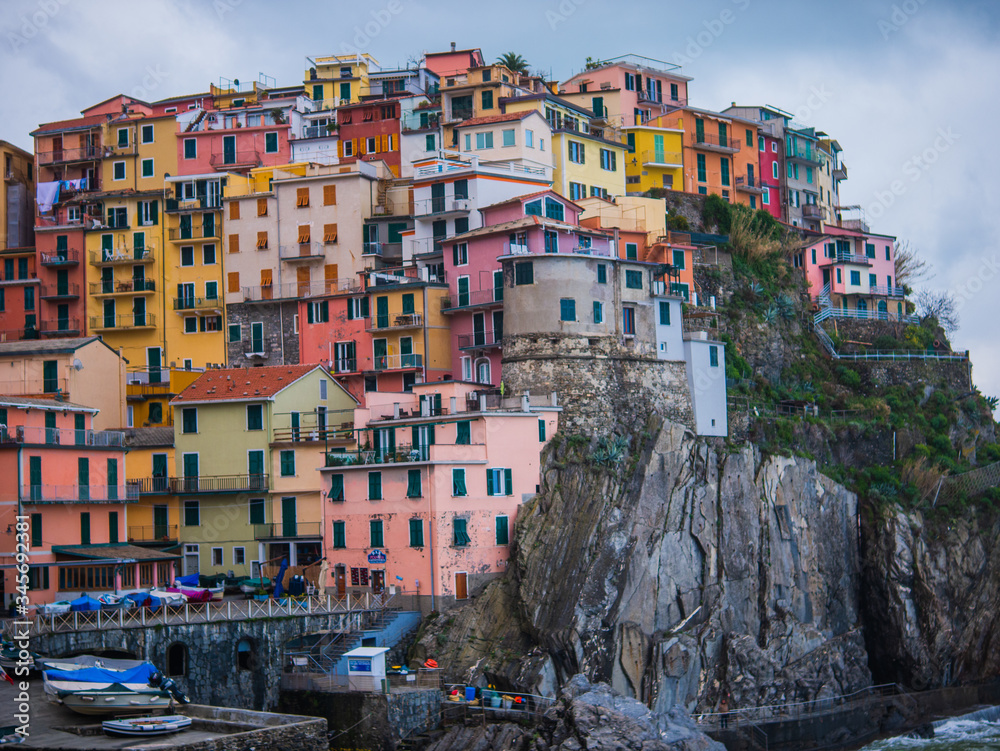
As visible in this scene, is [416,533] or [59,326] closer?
[416,533]

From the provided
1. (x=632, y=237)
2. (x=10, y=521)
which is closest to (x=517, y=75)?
(x=632, y=237)

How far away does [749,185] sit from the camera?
9112 centimetres

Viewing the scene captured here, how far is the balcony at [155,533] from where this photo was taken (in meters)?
66.8

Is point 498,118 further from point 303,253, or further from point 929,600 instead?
point 929,600

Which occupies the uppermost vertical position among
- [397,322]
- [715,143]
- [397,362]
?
[715,143]

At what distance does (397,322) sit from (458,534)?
17176mm

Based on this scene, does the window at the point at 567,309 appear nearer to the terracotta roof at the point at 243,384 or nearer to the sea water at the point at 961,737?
the terracotta roof at the point at 243,384

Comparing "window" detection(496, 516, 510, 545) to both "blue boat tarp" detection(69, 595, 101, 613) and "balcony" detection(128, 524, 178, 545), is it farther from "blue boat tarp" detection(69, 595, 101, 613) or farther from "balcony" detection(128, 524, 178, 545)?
"balcony" detection(128, 524, 178, 545)

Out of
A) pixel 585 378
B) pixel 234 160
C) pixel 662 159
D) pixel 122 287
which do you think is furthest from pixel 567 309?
pixel 234 160

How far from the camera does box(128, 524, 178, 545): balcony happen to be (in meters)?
66.8

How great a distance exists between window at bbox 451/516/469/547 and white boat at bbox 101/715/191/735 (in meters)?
A: 18.2

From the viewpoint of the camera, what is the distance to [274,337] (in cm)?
7781

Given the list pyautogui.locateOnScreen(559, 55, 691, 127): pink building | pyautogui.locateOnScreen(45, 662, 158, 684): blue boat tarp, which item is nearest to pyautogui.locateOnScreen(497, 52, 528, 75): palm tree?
pyautogui.locateOnScreen(559, 55, 691, 127): pink building

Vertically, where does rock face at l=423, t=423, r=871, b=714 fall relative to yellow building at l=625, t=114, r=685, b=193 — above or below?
below
